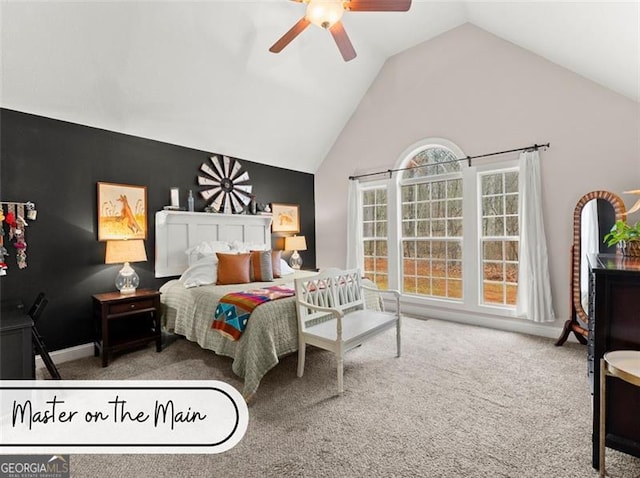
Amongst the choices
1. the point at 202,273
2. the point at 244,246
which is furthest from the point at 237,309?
the point at 244,246

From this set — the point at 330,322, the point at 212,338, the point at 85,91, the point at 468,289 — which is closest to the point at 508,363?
the point at 468,289

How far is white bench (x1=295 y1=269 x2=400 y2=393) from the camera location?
2459 mm

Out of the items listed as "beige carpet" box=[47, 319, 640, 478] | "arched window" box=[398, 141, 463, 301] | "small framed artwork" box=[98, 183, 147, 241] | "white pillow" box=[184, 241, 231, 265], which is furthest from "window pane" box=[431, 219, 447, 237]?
"small framed artwork" box=[98, 183, 147, 241]

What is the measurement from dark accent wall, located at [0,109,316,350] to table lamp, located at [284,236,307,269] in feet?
6.61

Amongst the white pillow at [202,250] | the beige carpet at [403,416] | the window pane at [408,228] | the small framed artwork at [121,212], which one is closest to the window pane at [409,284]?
the window pane at [408,228]

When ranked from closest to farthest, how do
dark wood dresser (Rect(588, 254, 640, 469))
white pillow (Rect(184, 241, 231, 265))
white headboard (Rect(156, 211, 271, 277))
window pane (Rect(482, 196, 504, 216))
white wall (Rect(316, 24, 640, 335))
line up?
1. dark wood dresser (Rect(588, 254, 640, 469))
2. white wall (Rect(316, 24, 640, 335))
3. white headboard (Rect(156, 211, 271, 277))
4. white pillow (Rect(184, 241, 231, 265))
5. window pane (Rect(482, 196, 504, 216))

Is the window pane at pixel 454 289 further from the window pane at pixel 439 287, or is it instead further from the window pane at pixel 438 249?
the window pane at pixel 438 249

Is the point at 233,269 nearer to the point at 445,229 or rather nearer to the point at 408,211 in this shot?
the point at 408,211

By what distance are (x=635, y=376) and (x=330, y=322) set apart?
6.58 ft

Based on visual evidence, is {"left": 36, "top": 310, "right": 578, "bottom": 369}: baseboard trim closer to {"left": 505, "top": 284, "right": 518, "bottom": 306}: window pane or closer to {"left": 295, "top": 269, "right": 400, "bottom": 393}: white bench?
{"left": 505, "top": 284, "right": 518, "bottom": 306}: window pane

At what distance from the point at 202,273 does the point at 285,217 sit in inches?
84.7

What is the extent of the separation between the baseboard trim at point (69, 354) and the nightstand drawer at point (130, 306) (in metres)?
0.65

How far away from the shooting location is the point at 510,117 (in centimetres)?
377

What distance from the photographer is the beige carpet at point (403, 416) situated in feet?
5.44
